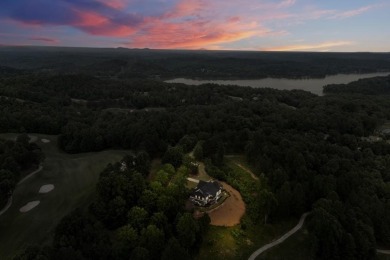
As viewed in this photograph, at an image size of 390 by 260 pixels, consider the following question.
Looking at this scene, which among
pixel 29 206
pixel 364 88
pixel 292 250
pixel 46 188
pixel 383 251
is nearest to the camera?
pixel 292 250

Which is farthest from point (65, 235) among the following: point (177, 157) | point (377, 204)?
point (377, 204)

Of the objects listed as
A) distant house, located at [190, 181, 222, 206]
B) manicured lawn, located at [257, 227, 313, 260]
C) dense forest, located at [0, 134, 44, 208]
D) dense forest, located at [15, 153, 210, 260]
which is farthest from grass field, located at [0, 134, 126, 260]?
manicured lawn, located at [257, 227, 313, 260]

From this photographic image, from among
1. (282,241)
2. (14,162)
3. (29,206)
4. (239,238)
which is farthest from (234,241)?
(14,162)

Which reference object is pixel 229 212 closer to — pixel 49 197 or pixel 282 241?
pixel 282 241

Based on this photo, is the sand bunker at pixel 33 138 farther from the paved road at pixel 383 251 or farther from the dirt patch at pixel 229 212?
the paved road at pixel 383 251

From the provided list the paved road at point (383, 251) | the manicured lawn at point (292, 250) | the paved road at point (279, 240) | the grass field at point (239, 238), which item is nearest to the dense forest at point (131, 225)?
the grass field at point (239, 238)

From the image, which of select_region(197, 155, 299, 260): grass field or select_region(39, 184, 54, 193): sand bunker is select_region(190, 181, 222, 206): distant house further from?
select_region(39, 184, 54, 193): sand bunker

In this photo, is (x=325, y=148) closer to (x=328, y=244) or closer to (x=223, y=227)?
(x=328, y=244)
